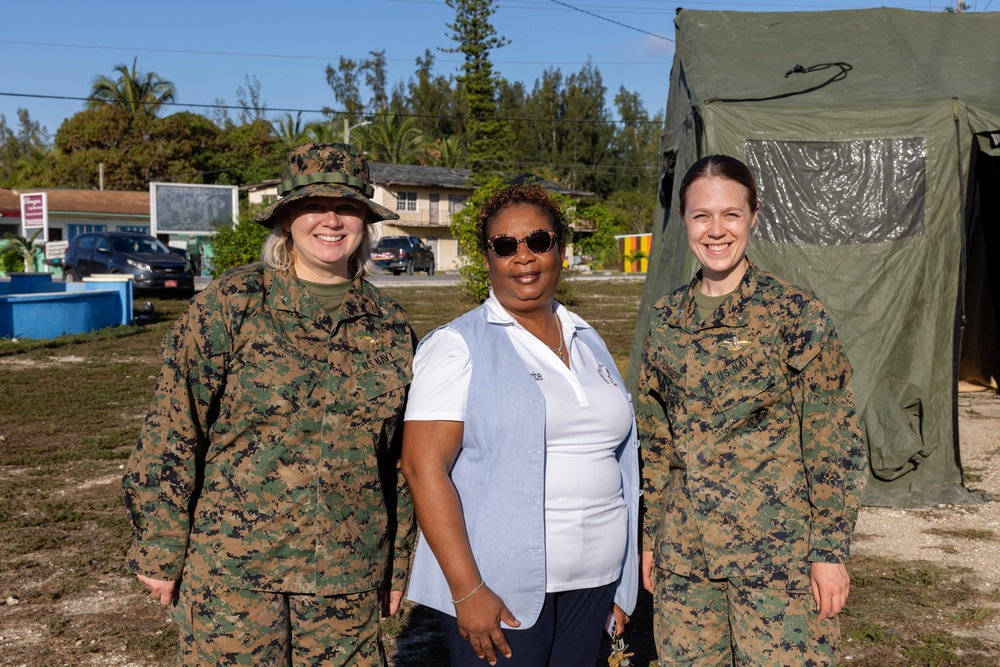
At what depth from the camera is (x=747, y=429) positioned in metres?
2.22

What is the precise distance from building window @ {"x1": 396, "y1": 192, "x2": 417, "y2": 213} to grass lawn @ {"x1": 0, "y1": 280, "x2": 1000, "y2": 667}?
3228cm

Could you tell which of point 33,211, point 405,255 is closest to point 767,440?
point 33,211

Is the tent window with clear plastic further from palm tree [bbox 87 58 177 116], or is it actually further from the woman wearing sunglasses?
palm tree [bbox 87 58 177 116]

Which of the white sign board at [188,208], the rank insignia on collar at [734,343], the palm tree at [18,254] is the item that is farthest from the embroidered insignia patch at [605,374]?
the white sign board at [188,208]

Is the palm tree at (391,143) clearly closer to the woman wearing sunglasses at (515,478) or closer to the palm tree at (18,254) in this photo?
the palm tree at (18,254)

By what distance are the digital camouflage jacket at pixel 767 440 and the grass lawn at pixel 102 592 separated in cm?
159

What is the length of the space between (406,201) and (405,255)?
8.02 m

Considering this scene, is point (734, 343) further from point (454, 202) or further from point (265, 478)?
point (454, 202)

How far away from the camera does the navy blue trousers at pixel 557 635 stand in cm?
210

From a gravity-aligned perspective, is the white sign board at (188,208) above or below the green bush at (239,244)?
above

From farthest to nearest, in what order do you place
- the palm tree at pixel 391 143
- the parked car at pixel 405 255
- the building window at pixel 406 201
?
the palm tree at pixel 391 143 → the building window at pixel 406 201 → the parked car at pixel 405 255

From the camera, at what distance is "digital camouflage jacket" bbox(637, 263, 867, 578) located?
2182 millimetres

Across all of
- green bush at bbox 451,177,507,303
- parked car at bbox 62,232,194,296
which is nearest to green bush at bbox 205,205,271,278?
parked car at bbox 62,232,194,296

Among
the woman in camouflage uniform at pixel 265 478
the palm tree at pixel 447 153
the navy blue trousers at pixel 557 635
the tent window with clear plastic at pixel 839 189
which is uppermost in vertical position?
the palm tree at pixel 447 153
